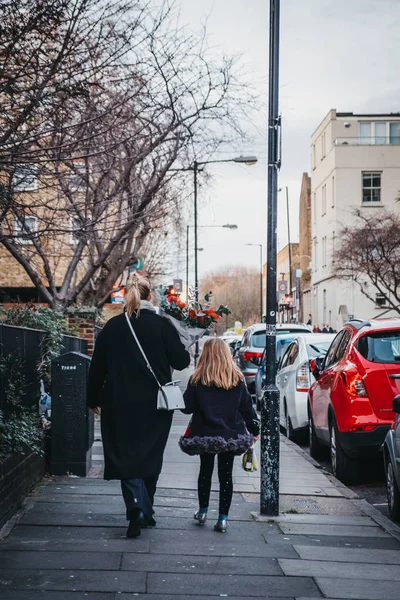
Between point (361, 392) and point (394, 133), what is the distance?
162 ft

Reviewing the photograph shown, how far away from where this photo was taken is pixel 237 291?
116 m

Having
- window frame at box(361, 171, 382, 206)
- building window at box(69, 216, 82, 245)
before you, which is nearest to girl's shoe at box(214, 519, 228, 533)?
building window at box(69, 216, 82, 245)

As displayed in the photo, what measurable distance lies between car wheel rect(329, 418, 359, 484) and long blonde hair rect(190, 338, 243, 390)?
10.8 feet

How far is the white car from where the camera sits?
14492mm

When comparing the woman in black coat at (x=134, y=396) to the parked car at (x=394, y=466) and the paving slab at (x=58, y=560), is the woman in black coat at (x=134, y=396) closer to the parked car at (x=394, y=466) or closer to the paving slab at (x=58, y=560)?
the paving slab at (x=58, y=560)

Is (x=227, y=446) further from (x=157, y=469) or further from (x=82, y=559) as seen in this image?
(x=82, y=559)

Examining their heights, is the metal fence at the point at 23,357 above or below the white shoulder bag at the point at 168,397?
above

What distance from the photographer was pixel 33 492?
335 inches

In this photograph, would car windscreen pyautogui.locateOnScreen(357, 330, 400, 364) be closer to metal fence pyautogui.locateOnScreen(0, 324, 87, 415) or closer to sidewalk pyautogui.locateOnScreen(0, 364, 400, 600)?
sidewalk pyautogui.locateOnScreen(0, 364, 400, 600)

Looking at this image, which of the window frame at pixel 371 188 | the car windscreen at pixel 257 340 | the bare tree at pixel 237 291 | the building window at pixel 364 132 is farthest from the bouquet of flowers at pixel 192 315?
the bare tree at pixel 237 291

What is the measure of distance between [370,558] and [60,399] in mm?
3982

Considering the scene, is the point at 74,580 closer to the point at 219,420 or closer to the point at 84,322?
the point at 219,420

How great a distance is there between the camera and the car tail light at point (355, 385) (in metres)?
10.1

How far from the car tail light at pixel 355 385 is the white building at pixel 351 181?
130 feet
